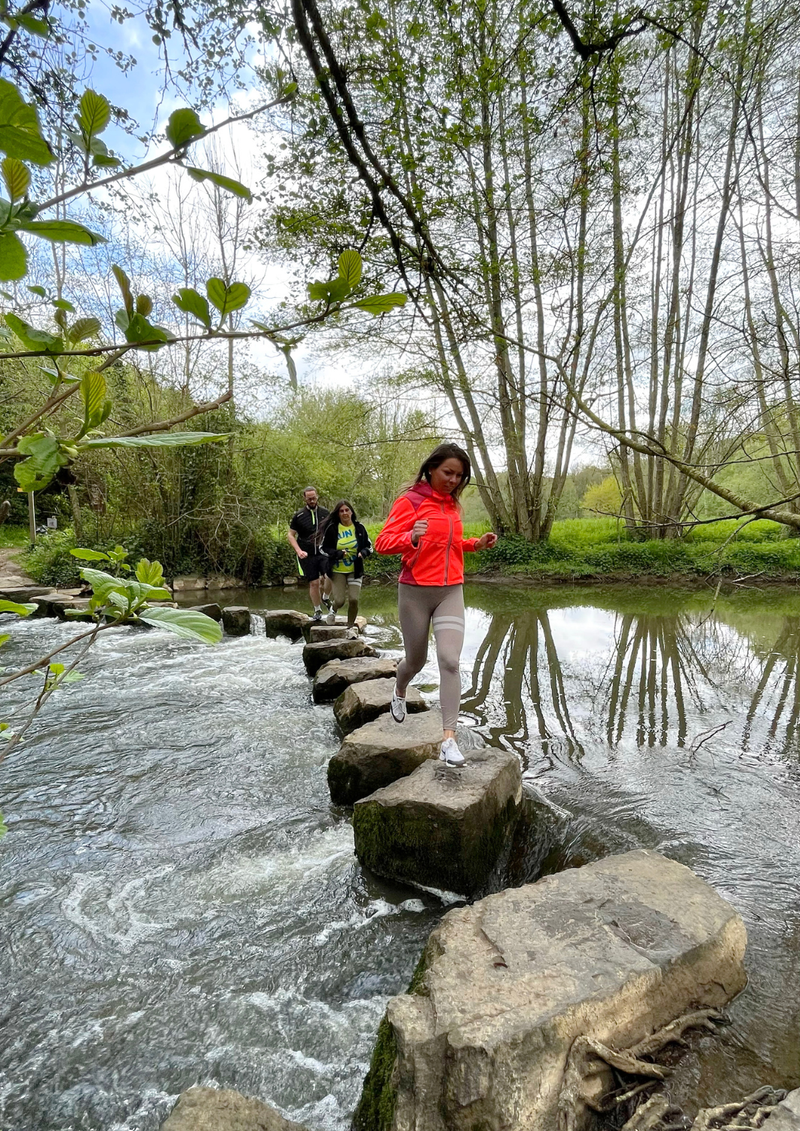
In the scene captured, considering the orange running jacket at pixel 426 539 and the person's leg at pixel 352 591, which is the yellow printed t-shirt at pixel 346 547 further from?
the orange running jacket at pixel 426 539

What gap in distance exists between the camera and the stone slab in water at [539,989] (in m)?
1.33

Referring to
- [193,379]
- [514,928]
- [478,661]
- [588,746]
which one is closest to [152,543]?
[193,379]

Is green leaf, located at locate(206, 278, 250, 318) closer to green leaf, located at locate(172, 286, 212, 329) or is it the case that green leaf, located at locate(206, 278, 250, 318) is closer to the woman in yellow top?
green leaf, located at locate(172, 286, 212, 329)

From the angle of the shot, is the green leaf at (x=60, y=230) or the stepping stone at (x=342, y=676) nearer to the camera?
the green leaf at (x=60, y=230)

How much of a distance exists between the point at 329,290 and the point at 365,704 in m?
3.56

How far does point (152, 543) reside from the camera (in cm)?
1308

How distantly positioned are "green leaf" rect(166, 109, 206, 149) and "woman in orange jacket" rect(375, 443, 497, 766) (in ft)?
7.45

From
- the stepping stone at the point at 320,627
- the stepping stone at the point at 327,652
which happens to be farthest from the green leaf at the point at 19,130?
the stepping stone at the point at 320,627

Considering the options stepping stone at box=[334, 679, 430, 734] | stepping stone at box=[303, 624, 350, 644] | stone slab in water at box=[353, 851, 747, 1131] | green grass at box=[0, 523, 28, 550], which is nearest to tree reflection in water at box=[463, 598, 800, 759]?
stepping stone at box=[334, 679, 430, 734]

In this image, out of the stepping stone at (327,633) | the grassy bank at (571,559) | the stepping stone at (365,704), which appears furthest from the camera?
the grassy bank at (571,559)

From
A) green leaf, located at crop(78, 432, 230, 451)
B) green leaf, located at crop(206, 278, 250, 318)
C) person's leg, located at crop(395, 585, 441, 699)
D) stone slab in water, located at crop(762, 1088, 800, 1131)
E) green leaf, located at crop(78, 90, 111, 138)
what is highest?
green leaf, located at crop(78, 90, 111, 138)

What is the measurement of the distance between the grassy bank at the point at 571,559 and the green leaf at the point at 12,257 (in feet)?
43.0

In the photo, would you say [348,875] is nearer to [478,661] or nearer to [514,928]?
[514,928]

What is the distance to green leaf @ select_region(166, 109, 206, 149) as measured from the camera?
23.9 inches
